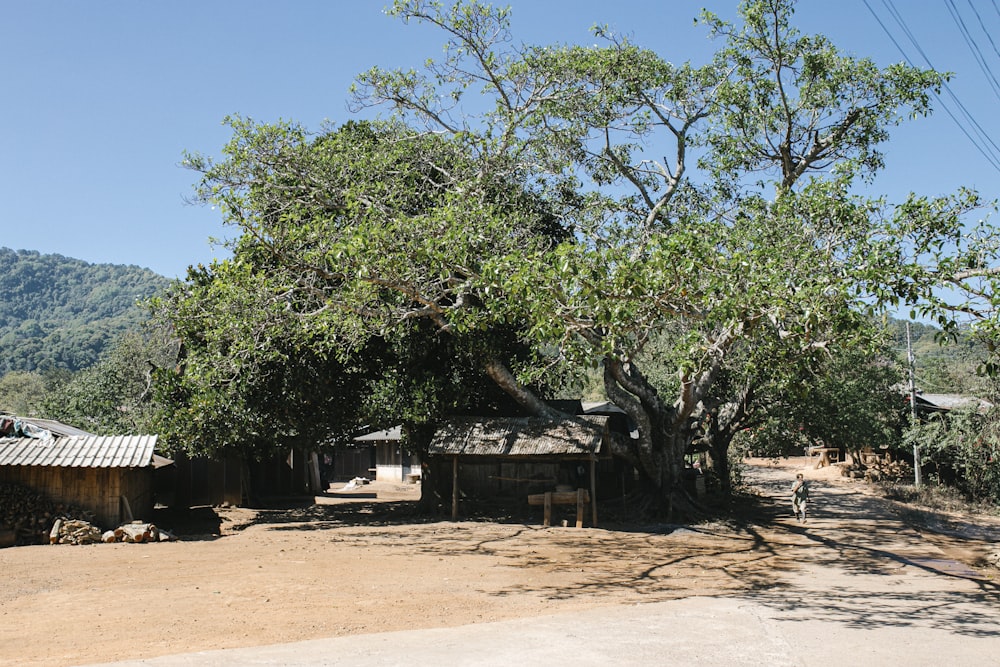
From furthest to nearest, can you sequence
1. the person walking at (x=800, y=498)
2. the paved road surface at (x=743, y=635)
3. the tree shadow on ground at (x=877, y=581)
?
1. the person walking at (x=800, y=498)
2. the tree shadow on ground at (x=877, y=581)
3. the paved road surface at (x=743, y=635)

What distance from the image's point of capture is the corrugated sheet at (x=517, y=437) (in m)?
18.3

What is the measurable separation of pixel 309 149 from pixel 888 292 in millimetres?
14273

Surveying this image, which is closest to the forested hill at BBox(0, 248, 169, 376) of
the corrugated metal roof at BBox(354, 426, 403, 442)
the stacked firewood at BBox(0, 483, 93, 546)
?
the corrugated metal roof at BBox(354, 426, 403, 442)

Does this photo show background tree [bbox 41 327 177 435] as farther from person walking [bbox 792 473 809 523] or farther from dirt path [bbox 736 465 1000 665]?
dirt path [bbox 736 465 1000 665]

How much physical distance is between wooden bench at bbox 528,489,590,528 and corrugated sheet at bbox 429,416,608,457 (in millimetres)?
1204

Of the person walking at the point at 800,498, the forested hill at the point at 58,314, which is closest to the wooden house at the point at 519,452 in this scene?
the person walking at the point at 800,498

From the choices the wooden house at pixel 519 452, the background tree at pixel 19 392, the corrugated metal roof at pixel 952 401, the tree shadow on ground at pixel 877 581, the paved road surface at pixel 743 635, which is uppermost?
the background tree at pixel 19 392

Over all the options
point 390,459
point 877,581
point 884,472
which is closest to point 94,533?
point 877,581

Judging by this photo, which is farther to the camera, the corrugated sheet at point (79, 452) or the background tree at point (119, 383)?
the background tree at point (119, 383)

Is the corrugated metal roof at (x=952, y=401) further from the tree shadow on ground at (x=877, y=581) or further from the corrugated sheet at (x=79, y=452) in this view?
the corrugated sheet at (x=79, y=452)

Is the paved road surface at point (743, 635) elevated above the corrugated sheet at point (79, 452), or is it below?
below

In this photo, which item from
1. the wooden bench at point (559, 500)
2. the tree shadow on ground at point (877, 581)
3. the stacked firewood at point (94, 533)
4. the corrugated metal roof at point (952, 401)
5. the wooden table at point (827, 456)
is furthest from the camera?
the wooden table at point (827, 456)

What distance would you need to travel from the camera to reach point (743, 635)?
8.50 meters

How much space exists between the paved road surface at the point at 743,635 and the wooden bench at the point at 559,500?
625cm
